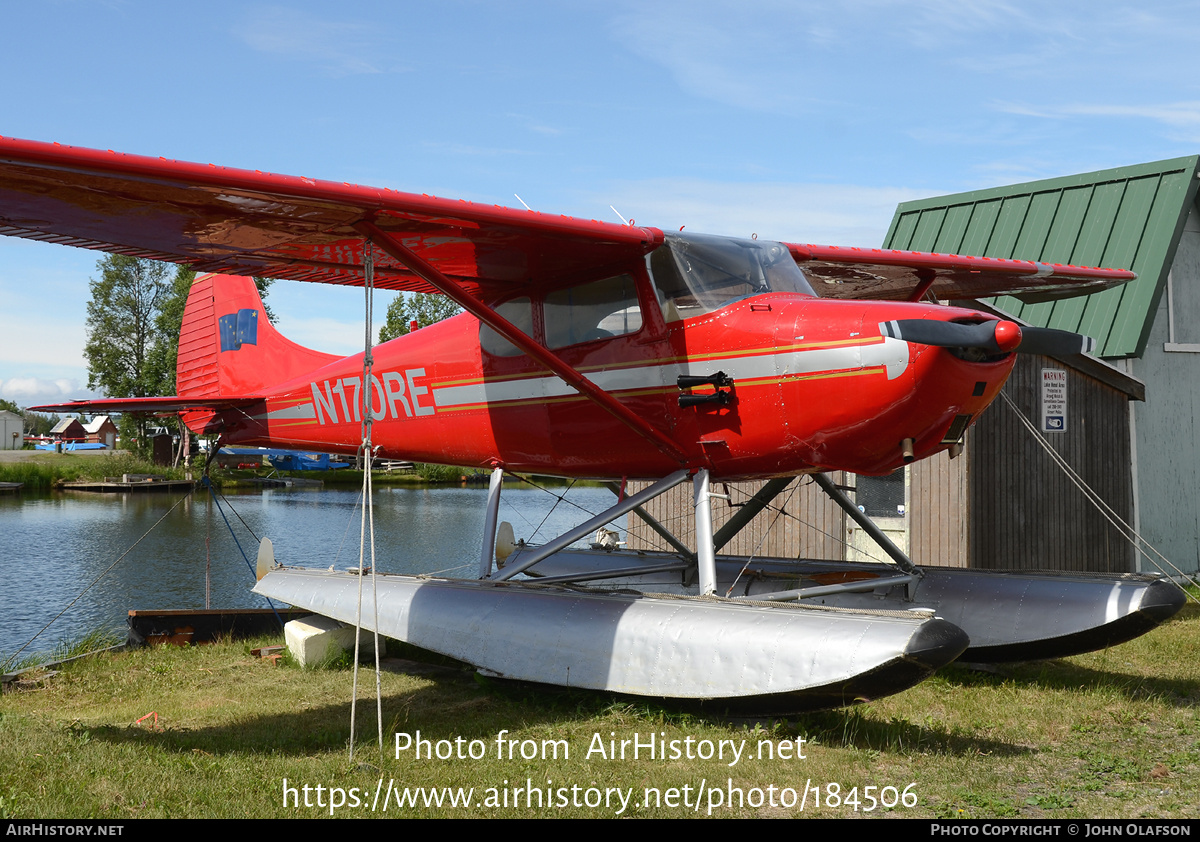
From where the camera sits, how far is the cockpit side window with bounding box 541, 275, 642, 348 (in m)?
6.89

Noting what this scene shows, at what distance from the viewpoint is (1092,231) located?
45.6ft

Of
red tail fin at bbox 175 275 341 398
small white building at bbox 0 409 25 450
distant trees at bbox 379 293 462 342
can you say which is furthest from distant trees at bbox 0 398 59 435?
red tail fin at bbox 175 275 341 398

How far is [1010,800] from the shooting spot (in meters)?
4.48

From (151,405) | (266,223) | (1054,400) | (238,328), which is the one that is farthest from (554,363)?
(1054,400)

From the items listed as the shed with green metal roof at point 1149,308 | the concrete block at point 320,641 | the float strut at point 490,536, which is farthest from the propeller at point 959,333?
the shed with green metal roof at point 1149,308

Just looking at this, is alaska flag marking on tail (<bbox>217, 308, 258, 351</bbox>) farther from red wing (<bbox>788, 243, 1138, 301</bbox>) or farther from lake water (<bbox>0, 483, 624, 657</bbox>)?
red wing (<bbox>788, 243, 1138, 301</bbox>)

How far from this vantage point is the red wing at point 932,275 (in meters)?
8.27

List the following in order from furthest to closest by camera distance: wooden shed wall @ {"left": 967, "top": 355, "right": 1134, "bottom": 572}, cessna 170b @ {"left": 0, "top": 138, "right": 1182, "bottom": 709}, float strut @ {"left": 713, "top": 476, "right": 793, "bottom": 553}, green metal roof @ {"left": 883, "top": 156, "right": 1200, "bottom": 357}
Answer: green metal roof @ {"left": 883, "top": 156, "right": 1200, "bottom": 357} < wooden shed wall @ {"left": 967, "top": 355, "right": 1134, "bottom": 572} < float strut @ {"left": 713, "top": 476, "right": 793, "bottom": 553} < cessna 170b @ {"left": 0, "top": 138, "right": 1182, "bottom": 709}

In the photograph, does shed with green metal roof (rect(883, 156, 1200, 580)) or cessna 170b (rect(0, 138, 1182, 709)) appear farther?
shed with green metal roof (rect(883, 156, 1200, 580))

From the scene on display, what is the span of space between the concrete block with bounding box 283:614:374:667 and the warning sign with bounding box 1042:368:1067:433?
7.73 meters

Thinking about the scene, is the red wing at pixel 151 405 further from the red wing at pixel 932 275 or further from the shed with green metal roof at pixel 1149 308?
the shed with green metal roof at pixel 1149 308

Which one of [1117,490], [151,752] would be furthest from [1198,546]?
[151,752]

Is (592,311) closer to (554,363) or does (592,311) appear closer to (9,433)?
(554,363)

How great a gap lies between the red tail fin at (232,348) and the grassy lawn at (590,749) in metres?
3.63
